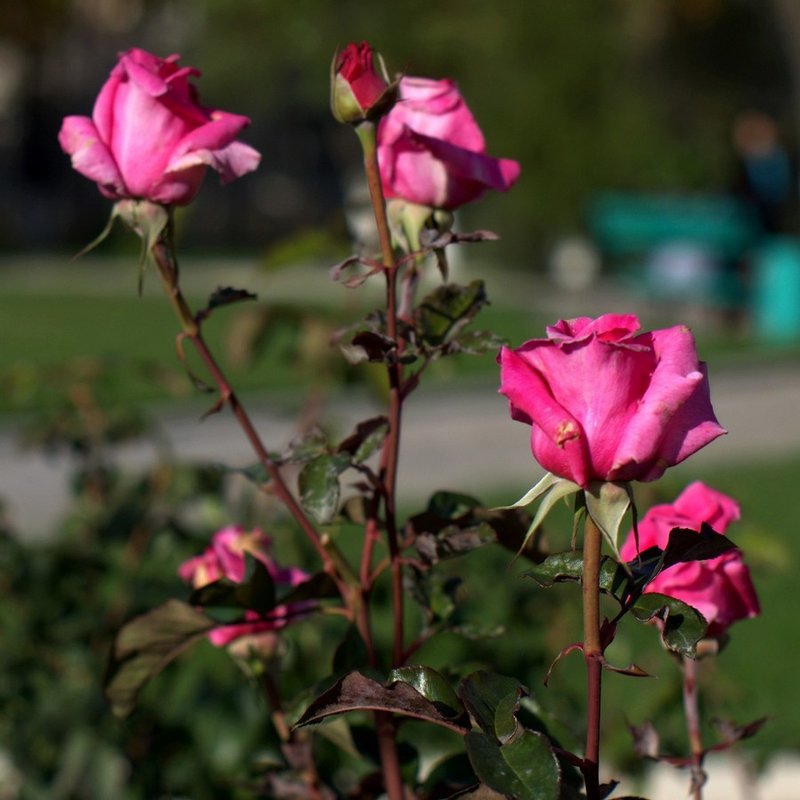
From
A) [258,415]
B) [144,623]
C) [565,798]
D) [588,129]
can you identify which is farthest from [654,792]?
[588,129]

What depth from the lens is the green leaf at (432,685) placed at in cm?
100

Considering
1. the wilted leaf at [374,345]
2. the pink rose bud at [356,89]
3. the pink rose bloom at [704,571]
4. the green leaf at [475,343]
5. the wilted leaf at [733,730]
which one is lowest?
the wilted leaf at [733,730]

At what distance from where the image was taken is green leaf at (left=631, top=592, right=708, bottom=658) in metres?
0.94

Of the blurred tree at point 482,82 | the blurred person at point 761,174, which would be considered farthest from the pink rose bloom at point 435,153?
the blurred tree at point 482,82

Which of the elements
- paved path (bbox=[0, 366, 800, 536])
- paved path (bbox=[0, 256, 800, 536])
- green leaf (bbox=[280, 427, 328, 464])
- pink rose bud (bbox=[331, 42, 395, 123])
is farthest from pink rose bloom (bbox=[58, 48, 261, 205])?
paved path (bbox=[0, 366, 800, 536])

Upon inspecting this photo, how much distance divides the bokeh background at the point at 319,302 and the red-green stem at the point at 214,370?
0.37 feet

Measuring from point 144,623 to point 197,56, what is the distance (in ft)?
88.3

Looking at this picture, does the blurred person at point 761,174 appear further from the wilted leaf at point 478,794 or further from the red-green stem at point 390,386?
the wilted leaf at point 478,794

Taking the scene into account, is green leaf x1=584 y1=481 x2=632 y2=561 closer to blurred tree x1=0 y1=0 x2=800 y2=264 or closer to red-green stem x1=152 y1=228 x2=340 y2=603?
red-green stem x1=152 y1=228 x2=340 y2=603

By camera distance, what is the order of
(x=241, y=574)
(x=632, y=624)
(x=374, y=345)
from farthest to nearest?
(x=632, y=624)
(x=241, y=574)
(x=374, y=345)

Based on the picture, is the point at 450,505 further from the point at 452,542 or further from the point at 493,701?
the point at 493,701

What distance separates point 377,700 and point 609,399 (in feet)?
0.81

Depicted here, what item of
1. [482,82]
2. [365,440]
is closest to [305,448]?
[365,440]

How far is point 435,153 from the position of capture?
1.21 m
